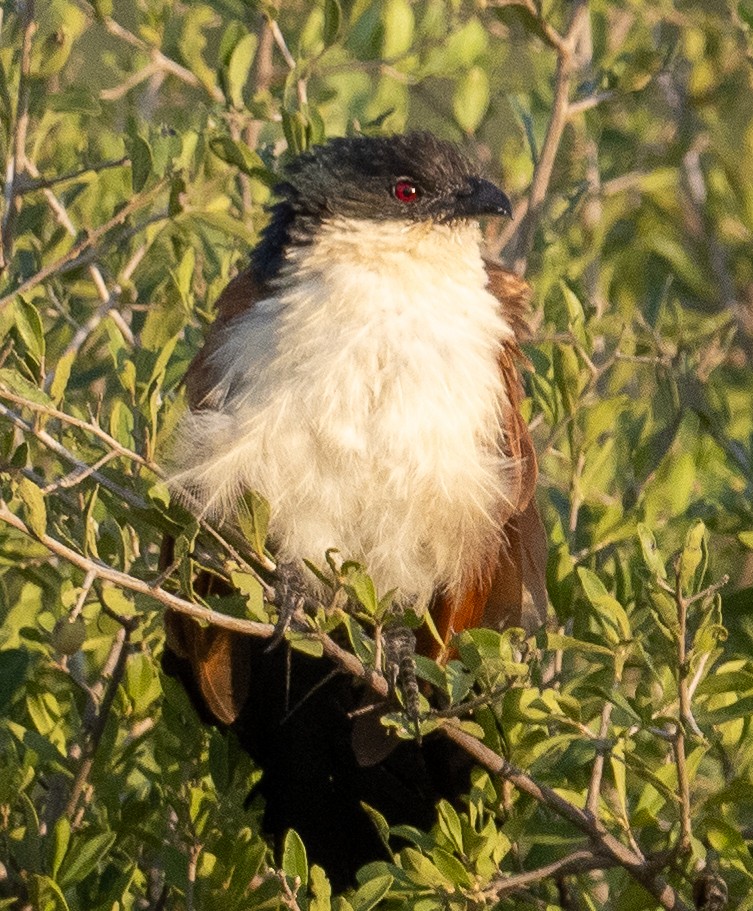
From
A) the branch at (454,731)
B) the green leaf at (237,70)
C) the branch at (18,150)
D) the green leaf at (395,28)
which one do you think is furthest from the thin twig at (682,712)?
the green leaf at (395,28)

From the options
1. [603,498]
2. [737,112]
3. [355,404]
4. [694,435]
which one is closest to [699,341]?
[694,435]

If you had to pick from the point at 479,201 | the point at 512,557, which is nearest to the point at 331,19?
the point at 479,201

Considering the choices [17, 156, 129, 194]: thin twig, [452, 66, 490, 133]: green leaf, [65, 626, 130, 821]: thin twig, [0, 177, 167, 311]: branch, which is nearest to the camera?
[65, 626, 130, 821]: thin twig

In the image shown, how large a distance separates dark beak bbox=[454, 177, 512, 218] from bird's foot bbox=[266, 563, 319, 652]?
0.86 m

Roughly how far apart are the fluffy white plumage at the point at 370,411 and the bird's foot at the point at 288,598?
7 cm

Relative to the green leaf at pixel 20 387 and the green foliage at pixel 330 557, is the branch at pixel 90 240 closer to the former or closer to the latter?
the green foliage at pixel 330 557

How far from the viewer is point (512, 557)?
3.34m

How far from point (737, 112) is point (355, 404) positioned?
2.78 metres

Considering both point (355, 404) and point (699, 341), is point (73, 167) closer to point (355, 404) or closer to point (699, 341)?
point (355, 404)

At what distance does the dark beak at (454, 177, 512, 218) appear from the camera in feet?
11.0

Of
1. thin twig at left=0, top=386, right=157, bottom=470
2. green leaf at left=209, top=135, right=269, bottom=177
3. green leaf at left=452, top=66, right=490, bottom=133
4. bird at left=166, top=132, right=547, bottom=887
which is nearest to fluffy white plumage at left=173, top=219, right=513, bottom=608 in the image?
bird at left=166, top=132, right=547, bottom=887

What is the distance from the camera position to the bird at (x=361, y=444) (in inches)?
119

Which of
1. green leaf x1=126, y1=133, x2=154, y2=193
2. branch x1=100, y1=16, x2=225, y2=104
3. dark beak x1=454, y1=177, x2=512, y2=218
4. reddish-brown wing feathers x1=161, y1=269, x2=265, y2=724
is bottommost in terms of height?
reddish-brown wing feathers x1=161, y1=269, x2=265, y2=724

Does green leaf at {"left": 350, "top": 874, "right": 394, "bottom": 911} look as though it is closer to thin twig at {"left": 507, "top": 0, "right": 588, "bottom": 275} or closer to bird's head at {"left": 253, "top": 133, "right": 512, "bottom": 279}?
bird's head at {"left": 253, "top": 133, "right": 512, "bottom": 279}
